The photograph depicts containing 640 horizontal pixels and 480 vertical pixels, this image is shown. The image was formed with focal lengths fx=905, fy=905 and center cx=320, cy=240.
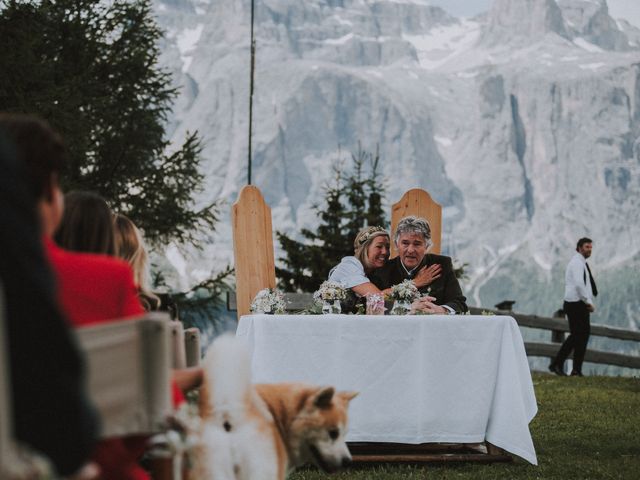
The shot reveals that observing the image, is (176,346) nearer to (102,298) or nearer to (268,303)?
(102,298)

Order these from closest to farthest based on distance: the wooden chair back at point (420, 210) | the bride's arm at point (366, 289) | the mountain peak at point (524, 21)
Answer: the bride's arm at point (366, 289)
the wooden chair back at point (420, 210)
the mountain peak at point (524, 21)

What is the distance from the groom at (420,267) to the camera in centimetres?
589

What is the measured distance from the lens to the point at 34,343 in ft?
3.92

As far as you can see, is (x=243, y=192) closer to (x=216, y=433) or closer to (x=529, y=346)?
(x=216, y=433)

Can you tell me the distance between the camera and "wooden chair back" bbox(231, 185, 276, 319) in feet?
20.3

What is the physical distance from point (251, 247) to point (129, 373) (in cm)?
471

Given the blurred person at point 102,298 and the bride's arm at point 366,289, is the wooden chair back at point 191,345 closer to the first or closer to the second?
the blurred person at point 102,298

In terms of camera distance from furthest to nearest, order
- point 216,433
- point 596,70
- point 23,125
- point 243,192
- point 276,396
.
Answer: point 596,70, point 243,192, point 276,396, point 216,433, point 23,125

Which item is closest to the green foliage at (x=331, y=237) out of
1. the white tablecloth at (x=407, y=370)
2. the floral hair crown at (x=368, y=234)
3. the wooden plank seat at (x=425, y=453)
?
the floral hair crown at (x=368, y=234)

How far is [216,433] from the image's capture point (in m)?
2.12

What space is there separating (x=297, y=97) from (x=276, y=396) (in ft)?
239

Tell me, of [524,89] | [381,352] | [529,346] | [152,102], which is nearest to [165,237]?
[152,102]

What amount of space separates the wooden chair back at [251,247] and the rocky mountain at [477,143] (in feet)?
184

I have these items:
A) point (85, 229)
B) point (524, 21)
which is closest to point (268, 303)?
point (85, 229)
